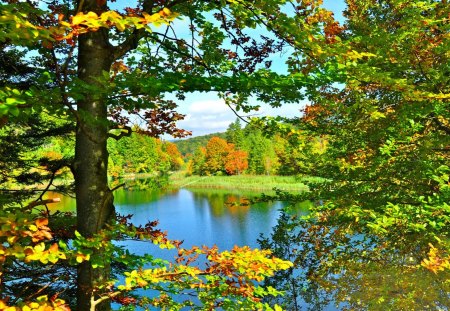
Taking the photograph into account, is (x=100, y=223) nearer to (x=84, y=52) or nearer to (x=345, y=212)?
(x=84, y=52)

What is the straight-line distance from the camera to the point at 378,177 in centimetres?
610

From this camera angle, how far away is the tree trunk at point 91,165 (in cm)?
309

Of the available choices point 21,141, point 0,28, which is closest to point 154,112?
point 0,28

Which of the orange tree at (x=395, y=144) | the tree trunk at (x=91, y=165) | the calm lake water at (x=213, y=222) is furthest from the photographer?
the calm lake water at (x=213, y=222)

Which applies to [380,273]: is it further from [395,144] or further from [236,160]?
[236,160]

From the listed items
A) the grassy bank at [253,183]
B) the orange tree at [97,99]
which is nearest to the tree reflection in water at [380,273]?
the orange tree at [97,99]

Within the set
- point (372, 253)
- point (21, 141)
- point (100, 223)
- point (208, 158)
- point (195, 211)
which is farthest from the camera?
point (208, 158)

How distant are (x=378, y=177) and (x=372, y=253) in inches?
143

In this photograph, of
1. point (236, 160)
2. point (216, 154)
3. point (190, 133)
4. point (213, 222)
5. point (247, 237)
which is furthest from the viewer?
point (216, 154)

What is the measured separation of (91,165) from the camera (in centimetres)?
321

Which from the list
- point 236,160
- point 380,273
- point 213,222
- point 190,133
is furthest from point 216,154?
point 190,133

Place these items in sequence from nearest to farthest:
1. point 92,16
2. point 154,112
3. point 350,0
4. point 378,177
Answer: point 92,16
point 154,112
point 378,177
point 350,0

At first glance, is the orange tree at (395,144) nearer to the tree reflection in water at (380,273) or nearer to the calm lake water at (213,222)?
the tree reflection in water at (380,273)

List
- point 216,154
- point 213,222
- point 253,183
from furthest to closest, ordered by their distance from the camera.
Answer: point 216,154 → point 253,183 → point 213,222
